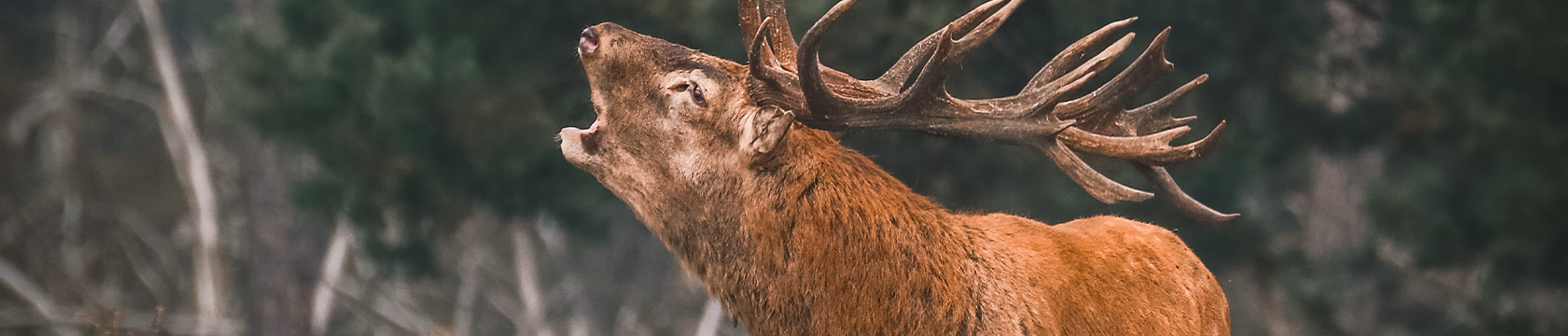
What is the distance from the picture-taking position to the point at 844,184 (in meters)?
2.48

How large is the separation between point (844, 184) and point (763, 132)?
9.6 inches

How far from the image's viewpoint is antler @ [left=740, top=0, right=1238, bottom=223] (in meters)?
2.46

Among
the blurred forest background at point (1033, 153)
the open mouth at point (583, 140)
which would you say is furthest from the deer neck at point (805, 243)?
the blurred forest background at point (1033, 153)

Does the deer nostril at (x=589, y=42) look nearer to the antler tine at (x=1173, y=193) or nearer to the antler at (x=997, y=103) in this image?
the antler at (x=997, y=103)

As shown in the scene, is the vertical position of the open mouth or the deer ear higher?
the open mouth

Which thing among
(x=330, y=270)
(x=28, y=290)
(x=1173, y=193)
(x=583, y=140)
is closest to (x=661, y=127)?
(x=583, y=140)

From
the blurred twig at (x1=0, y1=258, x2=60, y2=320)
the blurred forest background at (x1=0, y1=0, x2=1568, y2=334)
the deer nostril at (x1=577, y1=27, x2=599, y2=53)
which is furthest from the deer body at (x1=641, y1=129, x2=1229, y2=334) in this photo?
the blurred twig at (x1=0, y1=258, x2=60, y2=320)

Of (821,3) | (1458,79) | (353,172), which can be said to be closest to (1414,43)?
(1458,79)

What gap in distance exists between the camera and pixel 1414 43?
644 cm

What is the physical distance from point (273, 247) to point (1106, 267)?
7.55 meters

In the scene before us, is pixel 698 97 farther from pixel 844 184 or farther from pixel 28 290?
pixel 28 290

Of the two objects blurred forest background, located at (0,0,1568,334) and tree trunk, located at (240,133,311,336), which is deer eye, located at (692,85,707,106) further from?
tree trunk, located at (240,133,311,336)

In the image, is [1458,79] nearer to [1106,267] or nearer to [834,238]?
[1106,267]

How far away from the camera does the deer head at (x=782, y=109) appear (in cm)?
245
